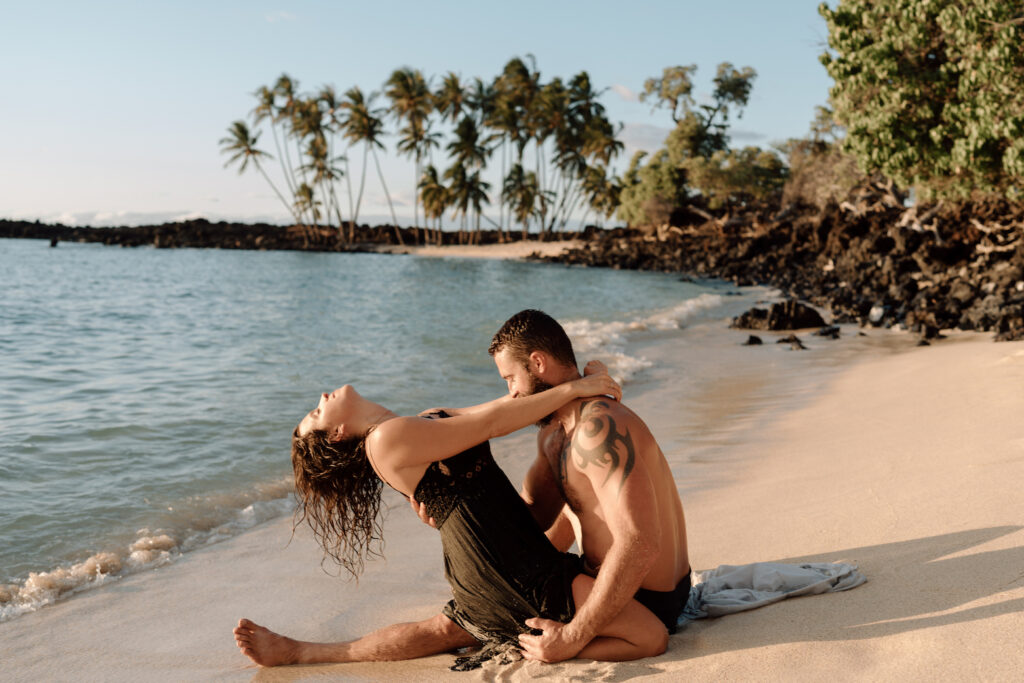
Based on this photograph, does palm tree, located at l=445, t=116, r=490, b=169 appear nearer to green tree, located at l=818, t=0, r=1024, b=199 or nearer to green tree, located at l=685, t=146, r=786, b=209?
green tree, located at l=685, t=146, r=786, b=209

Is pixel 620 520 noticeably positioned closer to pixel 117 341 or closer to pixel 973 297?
pixel 973 297

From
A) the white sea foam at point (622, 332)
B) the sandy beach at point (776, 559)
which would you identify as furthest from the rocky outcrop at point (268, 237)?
the sandy beach at point (776, 559)

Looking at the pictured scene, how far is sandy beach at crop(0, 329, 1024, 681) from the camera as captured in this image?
2.78 m

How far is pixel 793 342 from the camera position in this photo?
1308 cm

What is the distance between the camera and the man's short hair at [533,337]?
115 inches

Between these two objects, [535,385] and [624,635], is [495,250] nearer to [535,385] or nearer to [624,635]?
[535,385]

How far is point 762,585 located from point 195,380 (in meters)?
10.3

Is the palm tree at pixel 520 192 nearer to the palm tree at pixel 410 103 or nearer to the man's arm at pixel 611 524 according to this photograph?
the palm tree at pixel 410 103

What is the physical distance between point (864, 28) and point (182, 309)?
19939mm

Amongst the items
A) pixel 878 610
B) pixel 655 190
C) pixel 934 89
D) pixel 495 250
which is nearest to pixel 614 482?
pixel 878 610

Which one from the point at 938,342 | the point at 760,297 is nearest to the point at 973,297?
the point at 938,342

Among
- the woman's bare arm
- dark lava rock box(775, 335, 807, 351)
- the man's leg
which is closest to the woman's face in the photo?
the woman's bare arm

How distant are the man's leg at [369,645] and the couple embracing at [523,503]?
20 cm

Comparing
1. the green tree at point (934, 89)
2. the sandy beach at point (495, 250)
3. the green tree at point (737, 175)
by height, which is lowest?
the sandy beach at point (495, 250)
